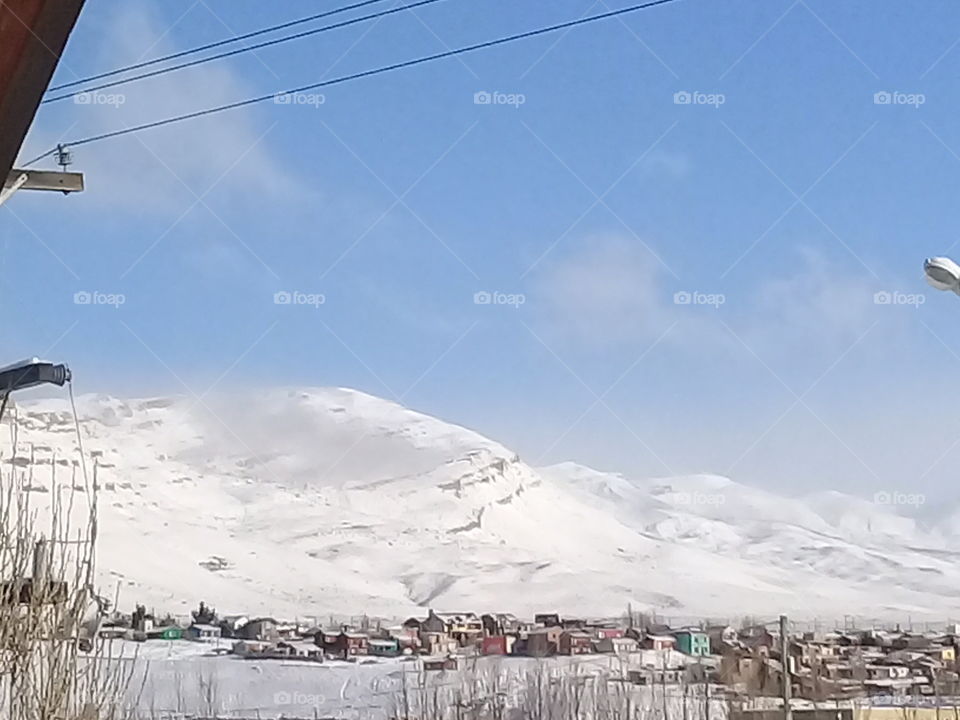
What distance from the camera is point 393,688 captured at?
333cm

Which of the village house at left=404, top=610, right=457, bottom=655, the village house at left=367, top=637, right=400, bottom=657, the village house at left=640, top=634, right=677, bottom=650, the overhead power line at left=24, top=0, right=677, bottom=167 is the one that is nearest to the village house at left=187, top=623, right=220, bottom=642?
the village house at left=367, top=637, right=400, bottom=657

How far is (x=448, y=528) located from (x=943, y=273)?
1829 mm

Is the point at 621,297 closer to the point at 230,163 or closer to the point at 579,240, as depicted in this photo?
the point at 579,240

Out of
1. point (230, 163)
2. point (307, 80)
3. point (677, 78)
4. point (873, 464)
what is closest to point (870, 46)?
point (677, 78)

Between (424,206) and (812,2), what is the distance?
1511 mm

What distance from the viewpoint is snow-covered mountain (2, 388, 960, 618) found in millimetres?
3557

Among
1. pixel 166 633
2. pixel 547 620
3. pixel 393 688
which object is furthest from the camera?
pixel 547 620

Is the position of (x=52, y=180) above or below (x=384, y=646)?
above

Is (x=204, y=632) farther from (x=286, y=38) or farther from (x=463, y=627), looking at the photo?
(x=286, y=38)

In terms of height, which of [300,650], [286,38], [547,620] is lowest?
[300,650]

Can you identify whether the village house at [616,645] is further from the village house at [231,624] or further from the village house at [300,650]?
the village house at [231,624]

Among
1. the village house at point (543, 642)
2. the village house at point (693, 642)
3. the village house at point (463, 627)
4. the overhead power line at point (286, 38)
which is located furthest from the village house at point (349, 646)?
the overhead power line at point (286, 38)

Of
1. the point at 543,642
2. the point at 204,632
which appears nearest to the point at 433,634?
the point at 543,642

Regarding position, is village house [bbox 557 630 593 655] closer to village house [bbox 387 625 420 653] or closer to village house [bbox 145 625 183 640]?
village house [bbox 387 625 420 653]
